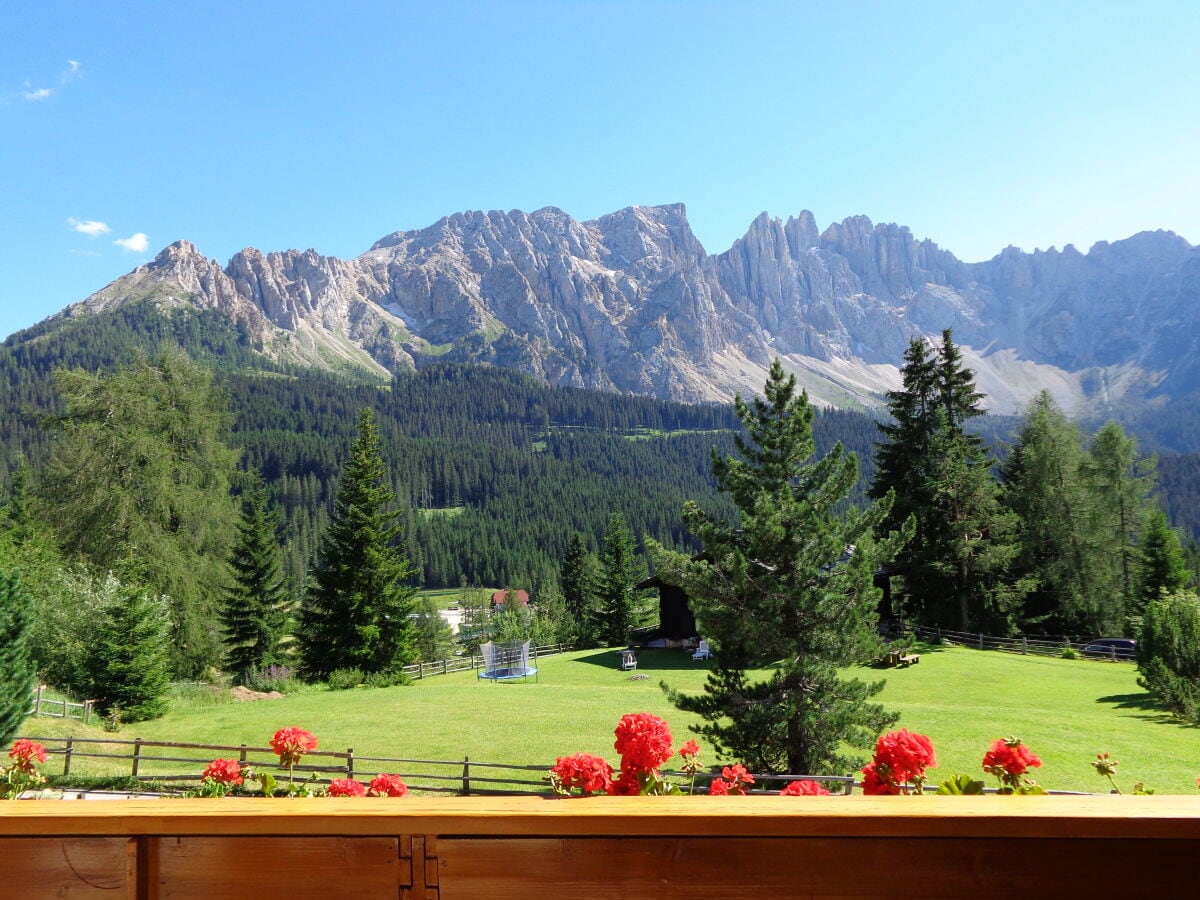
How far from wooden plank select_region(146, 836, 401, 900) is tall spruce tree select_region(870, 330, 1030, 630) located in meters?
32.2

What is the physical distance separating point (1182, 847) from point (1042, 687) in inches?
1007

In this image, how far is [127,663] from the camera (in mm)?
20750

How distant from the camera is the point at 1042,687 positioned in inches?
894

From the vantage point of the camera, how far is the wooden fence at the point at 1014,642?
102ft

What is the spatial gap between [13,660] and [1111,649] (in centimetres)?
3751

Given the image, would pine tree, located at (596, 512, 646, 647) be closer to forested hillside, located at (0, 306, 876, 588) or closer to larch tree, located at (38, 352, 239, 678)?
larch tree, located at (38, 352, 239, 678)

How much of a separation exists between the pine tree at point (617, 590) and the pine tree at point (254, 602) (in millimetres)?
19646

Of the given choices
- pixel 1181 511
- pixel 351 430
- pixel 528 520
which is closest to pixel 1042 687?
pixel 528 520

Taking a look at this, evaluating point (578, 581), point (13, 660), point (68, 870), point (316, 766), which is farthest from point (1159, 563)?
point (13, 660)

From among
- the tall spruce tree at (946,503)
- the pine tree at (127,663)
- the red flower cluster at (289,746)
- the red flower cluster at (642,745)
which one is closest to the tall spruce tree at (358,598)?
the pine tree at (127,663)

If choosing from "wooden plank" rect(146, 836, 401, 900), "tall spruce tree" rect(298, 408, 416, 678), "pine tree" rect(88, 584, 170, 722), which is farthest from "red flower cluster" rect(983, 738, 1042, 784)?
"tall spruce tree" rect(298, 408, 416, 678)

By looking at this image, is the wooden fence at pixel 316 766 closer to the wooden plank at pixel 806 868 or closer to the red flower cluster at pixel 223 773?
the red flower cluster at pixel 223 773

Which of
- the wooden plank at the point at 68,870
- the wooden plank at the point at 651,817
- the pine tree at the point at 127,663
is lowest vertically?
the pine tree at the point at 127,663

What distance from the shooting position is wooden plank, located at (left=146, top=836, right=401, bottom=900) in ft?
5.54
